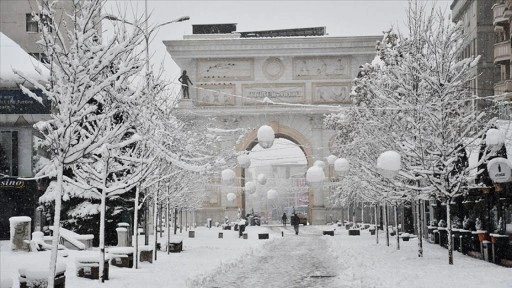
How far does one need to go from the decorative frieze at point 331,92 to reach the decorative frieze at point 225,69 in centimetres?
598

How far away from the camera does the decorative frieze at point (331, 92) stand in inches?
2650

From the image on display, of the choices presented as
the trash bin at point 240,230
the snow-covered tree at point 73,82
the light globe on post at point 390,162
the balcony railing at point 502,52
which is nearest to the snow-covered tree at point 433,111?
the light globe on post at point 390,162

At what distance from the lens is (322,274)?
72.4 ft

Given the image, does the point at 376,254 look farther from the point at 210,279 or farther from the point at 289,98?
the point at 289,98

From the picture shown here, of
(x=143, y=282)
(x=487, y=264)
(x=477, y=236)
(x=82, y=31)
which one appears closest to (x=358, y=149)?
(x=477, y=236)

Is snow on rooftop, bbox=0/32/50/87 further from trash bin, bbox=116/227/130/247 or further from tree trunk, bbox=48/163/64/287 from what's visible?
tree trunk, bbox=48/163/64/287

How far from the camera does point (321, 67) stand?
68.2 metres

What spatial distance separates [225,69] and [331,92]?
9.70 m

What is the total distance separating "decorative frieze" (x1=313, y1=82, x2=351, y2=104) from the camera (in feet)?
221

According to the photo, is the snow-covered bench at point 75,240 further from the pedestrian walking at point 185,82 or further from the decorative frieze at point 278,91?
the decorative frieze at point 278,91

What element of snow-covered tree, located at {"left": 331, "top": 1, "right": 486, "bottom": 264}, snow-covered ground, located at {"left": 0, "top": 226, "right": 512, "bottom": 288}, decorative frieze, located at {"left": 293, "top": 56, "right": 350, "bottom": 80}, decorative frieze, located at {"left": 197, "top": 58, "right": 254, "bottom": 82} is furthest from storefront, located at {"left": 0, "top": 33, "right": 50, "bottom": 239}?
decorative frieze, located at {"left": 293, "top": 56, "right": 350, "bottom": 80}

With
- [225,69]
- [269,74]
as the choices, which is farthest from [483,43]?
[225,69]

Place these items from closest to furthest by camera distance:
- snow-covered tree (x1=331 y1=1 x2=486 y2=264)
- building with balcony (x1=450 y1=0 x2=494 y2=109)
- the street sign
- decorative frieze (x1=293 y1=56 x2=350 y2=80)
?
the street sign → snow-covered tree (x1=331 y1=1 x2=486 y2=264) → decorative frieze (x1=293 y1=56 x2=350 y2=80) → building with balcony (x1=450 y1=0 x2=494 y2=109)

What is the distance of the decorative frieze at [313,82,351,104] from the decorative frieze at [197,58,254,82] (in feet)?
19.6
